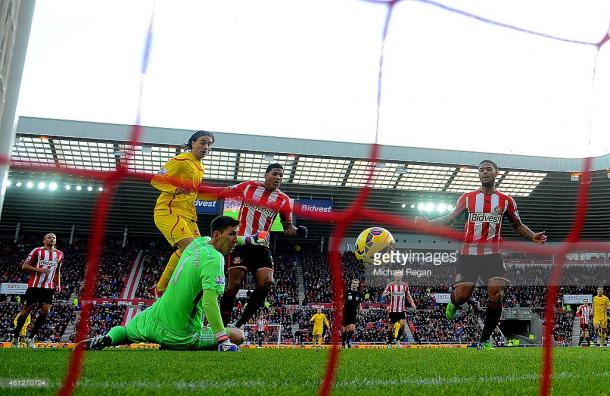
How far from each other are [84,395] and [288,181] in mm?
→ 22934

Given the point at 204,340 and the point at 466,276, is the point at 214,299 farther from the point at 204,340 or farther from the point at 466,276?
the point at 466,276

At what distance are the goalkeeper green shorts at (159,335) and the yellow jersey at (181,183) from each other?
4.26 ft

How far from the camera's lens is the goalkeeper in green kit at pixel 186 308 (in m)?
4.12

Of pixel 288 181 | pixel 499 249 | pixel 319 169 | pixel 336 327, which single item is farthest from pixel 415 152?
pixel 336 327

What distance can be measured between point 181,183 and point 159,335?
1.44 metres

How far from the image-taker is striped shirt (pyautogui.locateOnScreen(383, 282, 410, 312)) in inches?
538

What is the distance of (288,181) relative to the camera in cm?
2525

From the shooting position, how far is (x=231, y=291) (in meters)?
5.84

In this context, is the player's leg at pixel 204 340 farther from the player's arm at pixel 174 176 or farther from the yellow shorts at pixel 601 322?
the yellow shorts at pixel 601 322

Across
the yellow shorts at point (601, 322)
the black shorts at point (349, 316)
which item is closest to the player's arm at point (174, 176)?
the black shorts at point (349, 316)

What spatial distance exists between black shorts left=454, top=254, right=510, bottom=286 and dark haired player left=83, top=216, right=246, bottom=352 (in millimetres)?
2729

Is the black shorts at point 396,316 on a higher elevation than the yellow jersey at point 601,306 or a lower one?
lower

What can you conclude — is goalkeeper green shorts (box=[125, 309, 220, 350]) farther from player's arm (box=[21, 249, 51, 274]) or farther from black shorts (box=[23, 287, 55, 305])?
black shorts (box=[23, 287, 55, 305])

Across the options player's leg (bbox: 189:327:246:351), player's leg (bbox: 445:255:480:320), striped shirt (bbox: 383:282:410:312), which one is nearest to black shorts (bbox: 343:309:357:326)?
striped shirt (bbox: 383:282:410:312)
